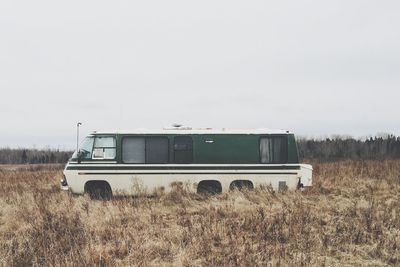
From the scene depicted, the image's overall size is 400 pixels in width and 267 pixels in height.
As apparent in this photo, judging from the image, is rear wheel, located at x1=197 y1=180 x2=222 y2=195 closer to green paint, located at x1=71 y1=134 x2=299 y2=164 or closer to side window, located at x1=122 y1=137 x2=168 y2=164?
green paint, located at x1=71 y1=134 x2=299 y2=164

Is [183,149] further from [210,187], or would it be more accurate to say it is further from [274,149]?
[274,149]

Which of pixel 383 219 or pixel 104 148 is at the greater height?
pixel 104 148

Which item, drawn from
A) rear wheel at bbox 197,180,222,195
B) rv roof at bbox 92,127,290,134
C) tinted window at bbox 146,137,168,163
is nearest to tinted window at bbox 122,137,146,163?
tinted window at bbox 146,137,168,163

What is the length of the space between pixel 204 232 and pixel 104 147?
6.81m

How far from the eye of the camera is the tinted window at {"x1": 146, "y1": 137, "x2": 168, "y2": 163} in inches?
548

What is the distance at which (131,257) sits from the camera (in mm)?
6805

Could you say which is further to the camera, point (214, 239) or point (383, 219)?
point (383, 219)

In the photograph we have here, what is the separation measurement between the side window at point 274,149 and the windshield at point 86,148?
5.55 metres

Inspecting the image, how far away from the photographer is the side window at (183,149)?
13977 millimetres

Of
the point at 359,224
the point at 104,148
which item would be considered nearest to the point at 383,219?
the point at 359,224

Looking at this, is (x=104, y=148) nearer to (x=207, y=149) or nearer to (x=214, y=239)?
(x=207, y=149)

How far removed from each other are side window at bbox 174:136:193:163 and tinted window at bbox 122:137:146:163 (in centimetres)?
106

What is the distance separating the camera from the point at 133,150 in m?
13.9

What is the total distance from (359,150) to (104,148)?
75055 mm
